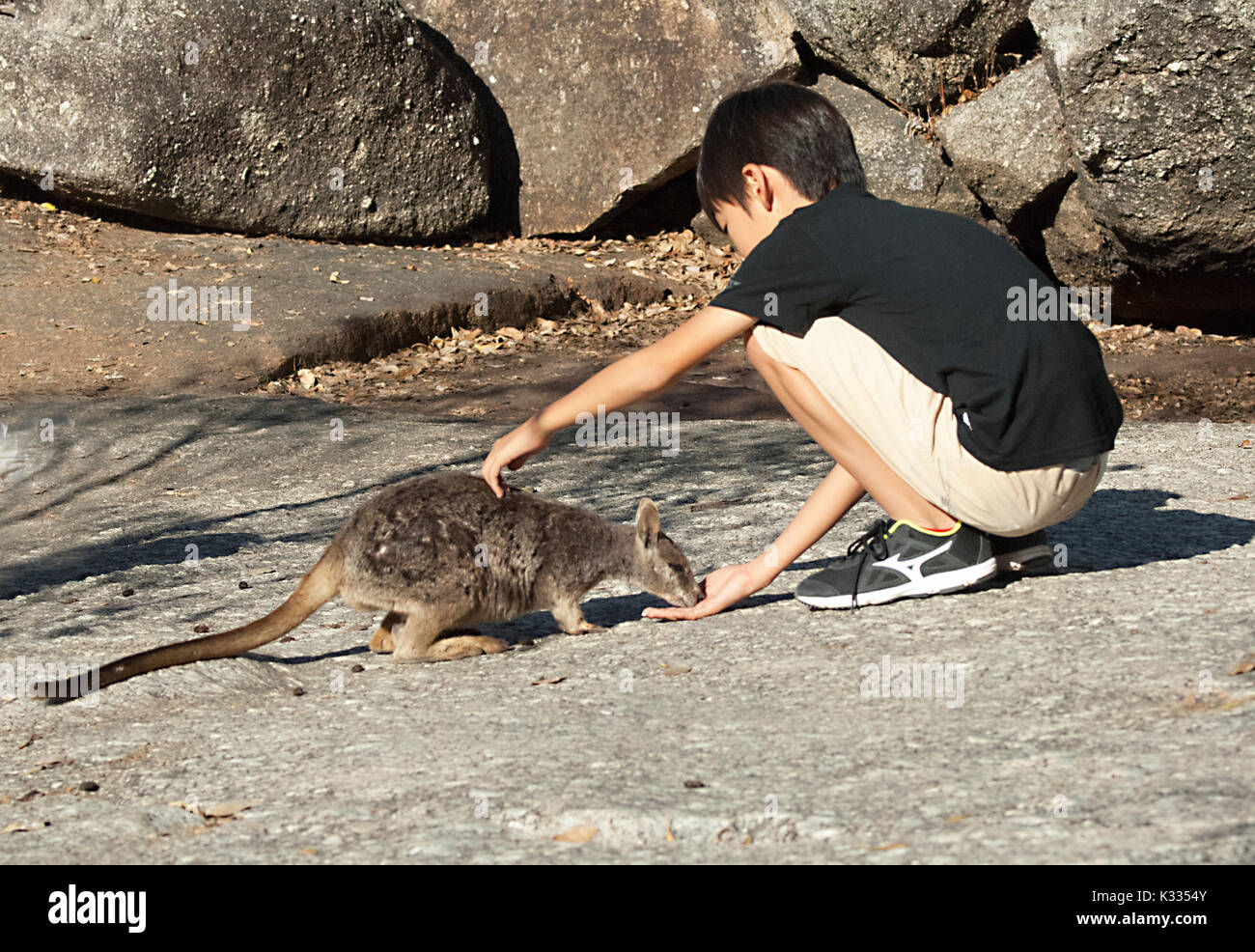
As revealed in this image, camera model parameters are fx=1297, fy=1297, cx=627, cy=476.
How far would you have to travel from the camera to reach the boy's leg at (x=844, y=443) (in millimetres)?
3848

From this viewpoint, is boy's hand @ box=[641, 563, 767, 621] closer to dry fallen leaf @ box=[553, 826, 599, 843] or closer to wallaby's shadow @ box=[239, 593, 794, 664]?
wallaby's shadow @ box=[239, 593, 794, 664]

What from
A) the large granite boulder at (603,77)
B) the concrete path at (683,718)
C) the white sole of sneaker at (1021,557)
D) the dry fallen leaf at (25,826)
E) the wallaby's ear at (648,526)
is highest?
the large granite boulder at (603,77)

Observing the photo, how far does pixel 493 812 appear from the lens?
108 inches

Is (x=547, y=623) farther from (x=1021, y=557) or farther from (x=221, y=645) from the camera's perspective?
(x=1021, y=557)

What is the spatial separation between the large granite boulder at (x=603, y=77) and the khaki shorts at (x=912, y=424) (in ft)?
28.6

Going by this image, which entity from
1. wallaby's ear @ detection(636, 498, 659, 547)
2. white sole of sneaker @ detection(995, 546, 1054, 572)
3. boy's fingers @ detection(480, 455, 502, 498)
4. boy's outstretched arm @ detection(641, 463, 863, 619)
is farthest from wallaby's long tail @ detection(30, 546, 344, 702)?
white sole of sneaker @ detection(995, 546, 1054, 572)

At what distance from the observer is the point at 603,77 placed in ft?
40.4

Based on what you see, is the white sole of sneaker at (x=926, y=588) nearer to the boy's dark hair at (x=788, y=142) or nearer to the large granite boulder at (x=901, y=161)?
the boy's dark hair at (x=788, y=142)

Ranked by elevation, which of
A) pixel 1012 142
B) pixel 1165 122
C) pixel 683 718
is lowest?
pixel 683 718

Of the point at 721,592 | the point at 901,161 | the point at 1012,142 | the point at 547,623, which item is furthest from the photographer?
the point at 901,161

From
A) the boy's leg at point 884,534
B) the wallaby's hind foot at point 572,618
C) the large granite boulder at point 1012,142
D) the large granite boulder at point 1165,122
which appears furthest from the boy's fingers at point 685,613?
the large granite boulder at point 1012,142

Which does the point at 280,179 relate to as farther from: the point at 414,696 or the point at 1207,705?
the point at 1207,705

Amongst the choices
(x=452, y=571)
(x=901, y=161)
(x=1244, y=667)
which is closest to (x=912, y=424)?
A: (x=1244, y=667)

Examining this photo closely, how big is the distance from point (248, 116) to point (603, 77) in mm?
3359
